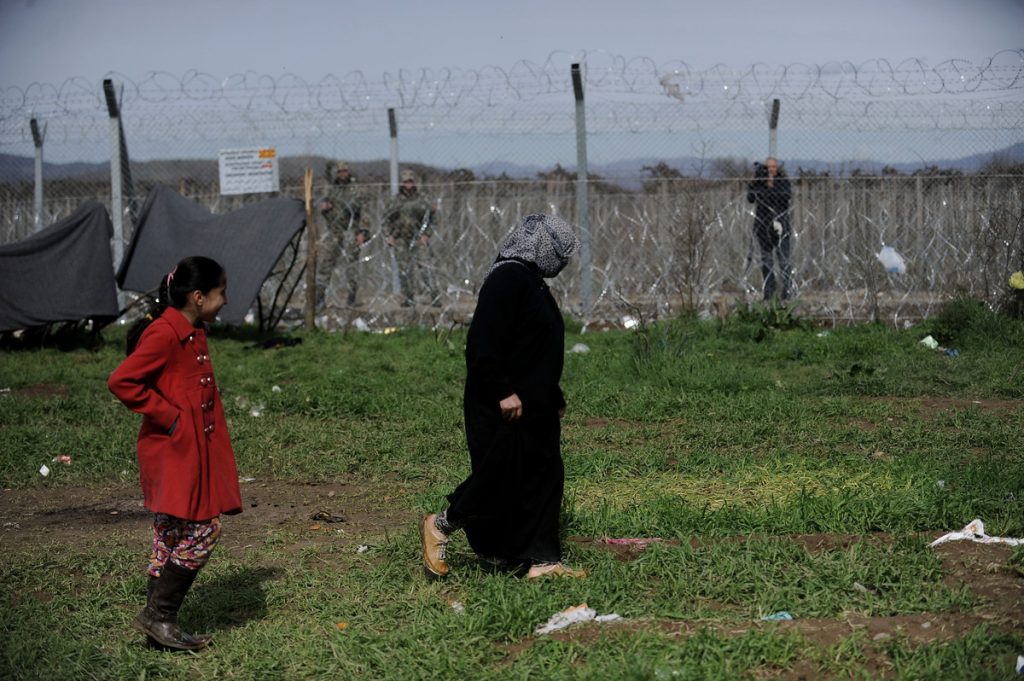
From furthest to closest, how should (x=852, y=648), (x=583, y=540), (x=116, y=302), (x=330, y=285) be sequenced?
(x=330, y=285) < (x=116, y=302) < (x=583, y=540) < (x=852, y=648)

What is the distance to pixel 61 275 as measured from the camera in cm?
1100

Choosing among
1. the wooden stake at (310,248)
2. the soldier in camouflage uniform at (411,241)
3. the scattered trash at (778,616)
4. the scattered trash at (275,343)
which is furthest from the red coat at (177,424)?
the soldier in camouflage uniform at (411,241)

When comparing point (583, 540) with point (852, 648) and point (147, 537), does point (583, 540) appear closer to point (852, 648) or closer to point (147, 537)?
point (852, 648)

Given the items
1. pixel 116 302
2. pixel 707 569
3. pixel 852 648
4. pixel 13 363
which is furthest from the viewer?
pixel 116 302

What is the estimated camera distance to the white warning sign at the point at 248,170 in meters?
12.8

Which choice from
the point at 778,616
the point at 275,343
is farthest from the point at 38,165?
the point at 778,616

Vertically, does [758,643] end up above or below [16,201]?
below

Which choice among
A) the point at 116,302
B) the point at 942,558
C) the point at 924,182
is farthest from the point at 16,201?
the point at 942,558

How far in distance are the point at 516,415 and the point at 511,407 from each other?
0.13 ft

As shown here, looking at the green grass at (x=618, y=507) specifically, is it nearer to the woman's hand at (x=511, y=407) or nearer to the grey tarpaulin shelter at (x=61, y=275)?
the woman's hand at (x=511, y=407)

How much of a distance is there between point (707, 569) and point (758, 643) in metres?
0.77

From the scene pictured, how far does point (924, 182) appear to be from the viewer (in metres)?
11.6

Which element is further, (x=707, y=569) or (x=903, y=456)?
(x=903, y=456)

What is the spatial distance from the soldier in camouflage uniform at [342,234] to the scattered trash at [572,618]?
28.8 feet
